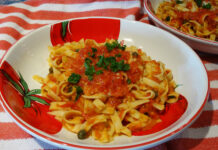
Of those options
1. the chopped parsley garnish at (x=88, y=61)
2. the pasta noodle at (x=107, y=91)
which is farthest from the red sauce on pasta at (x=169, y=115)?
the chopped parsley garnish at (x=88, y=61)

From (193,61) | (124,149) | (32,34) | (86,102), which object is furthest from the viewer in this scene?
(32,34)

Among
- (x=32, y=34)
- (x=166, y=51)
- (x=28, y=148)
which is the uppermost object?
(x=32, y=34)

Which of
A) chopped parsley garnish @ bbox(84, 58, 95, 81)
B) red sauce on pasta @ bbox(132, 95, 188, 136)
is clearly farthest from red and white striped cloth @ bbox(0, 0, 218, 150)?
chopped parsley garnish @ bbox(84, 58, 95, 81)

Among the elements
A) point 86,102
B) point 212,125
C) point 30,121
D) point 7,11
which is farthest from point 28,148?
point 7,11

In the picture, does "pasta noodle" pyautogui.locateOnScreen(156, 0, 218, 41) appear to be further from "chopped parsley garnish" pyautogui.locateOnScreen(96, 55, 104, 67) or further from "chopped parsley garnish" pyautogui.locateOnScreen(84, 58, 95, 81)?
"chopped parsley garnish" pyautogui.locateOnScreen(84, 58, 95, 81)

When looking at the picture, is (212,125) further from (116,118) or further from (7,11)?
(7,11)

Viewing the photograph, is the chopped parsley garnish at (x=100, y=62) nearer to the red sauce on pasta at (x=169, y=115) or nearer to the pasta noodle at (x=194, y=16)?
the red sauce on pasta at (x=169, y=115)

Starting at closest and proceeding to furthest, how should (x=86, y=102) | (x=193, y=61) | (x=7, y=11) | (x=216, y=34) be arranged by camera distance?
(x=86, y=102), (x=193, y=61), (x=216, y=34), (x=7, y=11)
